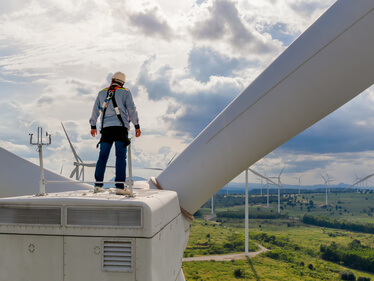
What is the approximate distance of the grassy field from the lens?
109m

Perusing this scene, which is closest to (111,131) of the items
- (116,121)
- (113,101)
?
(116,121)

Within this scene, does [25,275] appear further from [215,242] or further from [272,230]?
[272,230]

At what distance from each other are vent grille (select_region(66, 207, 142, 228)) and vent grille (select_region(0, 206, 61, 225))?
0.89 feet

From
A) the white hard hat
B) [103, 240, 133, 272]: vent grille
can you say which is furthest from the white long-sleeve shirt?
[103, 240, 133, 272]: vent grille

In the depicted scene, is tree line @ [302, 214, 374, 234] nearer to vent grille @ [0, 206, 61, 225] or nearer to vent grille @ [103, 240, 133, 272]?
vent grille @ [103, 240, 133, 272]

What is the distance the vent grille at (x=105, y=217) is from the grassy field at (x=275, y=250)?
96.3 m

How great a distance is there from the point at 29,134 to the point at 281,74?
6.02 meters

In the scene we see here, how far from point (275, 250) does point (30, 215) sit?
475 feet

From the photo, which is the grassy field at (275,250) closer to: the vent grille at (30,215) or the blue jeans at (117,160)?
the blue jeans at (117,160)

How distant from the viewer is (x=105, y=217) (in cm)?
699

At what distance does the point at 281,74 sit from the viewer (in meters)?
9.59

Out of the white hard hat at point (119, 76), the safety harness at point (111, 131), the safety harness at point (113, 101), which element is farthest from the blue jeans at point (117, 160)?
the white hard hat at point (119, 76)

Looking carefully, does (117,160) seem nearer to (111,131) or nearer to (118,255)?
(111,131)

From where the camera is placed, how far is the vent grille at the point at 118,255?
271 inches
